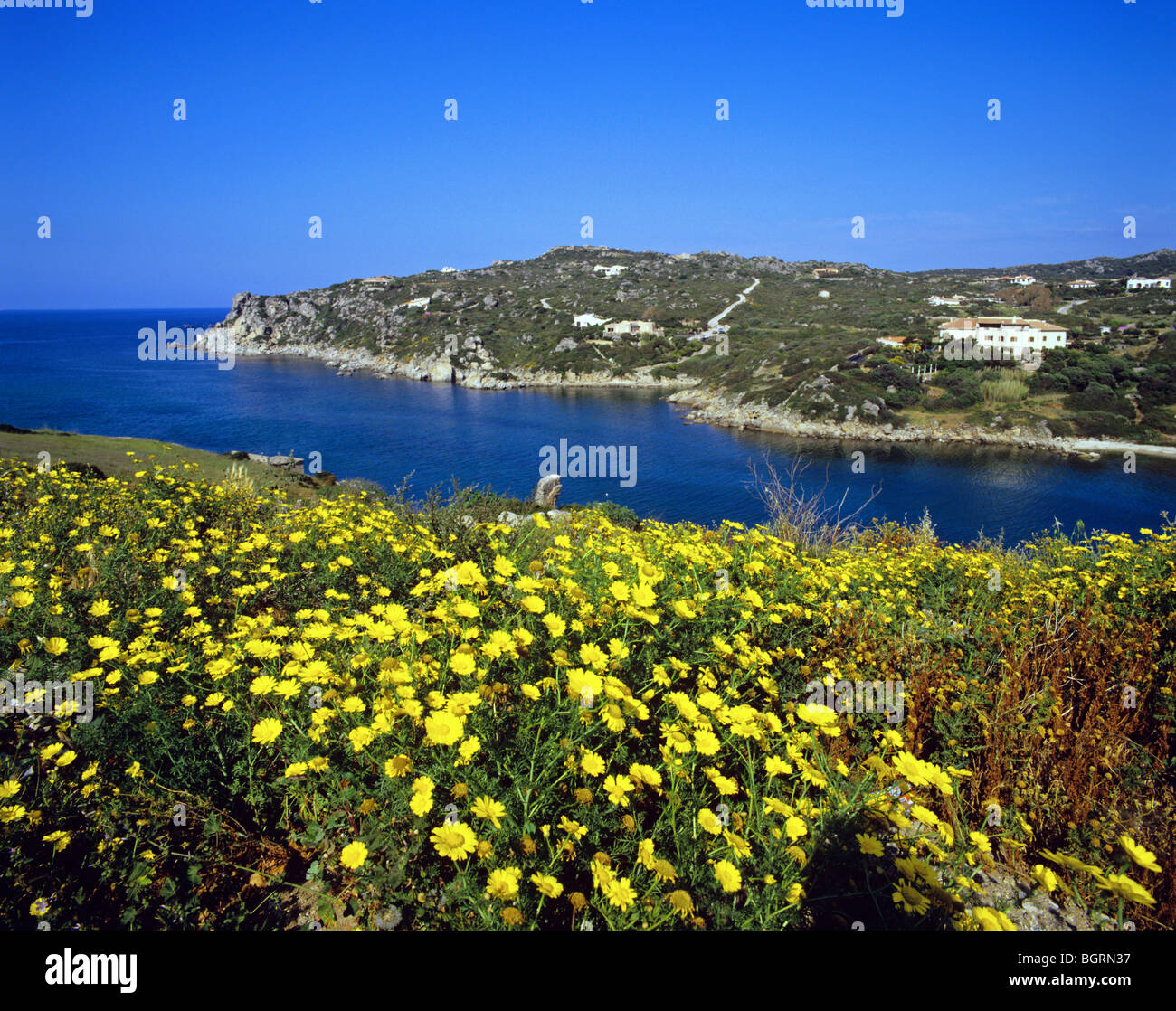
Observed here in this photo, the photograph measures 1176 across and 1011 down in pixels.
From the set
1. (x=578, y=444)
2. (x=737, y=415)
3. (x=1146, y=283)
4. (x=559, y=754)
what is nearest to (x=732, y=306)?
(x=737, y=415)

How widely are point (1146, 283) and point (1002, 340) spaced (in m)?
74.0

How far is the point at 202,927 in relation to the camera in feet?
6.86

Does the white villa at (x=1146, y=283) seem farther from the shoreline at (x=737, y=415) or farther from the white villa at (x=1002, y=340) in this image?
the shoreline at (x=737, y=415)

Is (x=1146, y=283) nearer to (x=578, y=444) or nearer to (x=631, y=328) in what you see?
(x=631, y=328)

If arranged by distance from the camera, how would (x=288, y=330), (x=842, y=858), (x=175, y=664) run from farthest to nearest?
(x=288, y=330), (x=175, y=664), (x=842, y=858)

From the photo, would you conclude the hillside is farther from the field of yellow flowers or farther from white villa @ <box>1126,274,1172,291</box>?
the field of yellow flowers

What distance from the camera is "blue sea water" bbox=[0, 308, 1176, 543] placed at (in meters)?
36.8

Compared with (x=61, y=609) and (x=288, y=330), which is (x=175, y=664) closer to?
(x=61, y=609)

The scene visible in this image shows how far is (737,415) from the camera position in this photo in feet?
202

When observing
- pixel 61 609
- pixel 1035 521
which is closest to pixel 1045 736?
pixel 61 609

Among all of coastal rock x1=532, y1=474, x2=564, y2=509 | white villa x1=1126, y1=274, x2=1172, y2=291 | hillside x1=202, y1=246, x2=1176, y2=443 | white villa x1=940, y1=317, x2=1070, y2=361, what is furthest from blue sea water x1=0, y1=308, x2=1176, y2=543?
white villa x1=1126, y1=274, x2=1172, y2=291

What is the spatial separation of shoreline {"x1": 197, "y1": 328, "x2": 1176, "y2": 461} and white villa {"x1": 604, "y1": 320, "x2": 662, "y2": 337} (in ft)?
45.0

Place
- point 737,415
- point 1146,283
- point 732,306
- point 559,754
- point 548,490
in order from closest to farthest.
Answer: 1. point 559,754
2. point 548,490
3. point 737,415
4. point 1146,283
5. point 732,306
